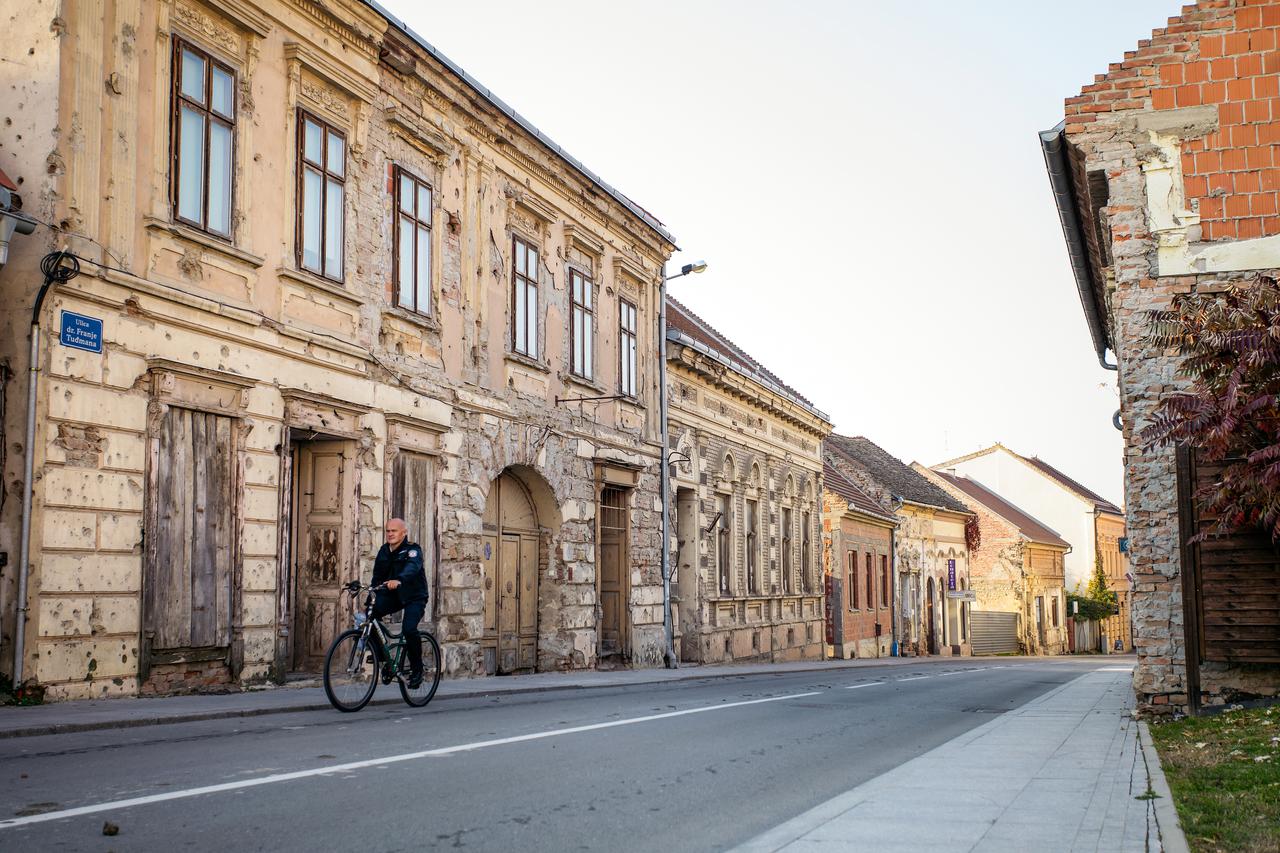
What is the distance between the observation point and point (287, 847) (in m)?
5.11

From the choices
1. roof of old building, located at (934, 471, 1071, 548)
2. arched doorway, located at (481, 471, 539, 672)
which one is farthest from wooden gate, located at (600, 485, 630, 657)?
roof of old building, located at (934, 471, 1071, 548)

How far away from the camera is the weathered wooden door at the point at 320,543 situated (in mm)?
15562

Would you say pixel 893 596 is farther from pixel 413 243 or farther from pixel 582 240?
pixel 413 243

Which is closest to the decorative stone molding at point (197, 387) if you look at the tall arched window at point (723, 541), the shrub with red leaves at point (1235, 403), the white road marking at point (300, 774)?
the white road marking at point (300, 774)

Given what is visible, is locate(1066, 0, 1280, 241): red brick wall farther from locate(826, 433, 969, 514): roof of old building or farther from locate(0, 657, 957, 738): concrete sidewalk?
locate(826, 433, 969, 514): roof of old building

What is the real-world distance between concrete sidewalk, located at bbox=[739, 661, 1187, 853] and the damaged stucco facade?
25.5ft

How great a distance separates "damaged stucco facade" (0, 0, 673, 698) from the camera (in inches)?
456

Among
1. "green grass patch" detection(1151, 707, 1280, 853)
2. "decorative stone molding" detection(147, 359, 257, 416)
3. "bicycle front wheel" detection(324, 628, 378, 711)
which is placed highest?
"decorative stone molding" detection(147, 359, 257, 416)

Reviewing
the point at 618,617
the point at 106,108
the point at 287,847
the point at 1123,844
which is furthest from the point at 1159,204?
the point at 618,617

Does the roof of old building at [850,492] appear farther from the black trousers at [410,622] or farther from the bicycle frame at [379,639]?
the bicycle frame at [379,639]

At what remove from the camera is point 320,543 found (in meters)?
15.8

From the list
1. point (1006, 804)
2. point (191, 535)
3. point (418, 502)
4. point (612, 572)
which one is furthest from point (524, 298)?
point (1006, 804)

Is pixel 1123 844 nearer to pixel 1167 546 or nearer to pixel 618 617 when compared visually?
pixel 1167 546

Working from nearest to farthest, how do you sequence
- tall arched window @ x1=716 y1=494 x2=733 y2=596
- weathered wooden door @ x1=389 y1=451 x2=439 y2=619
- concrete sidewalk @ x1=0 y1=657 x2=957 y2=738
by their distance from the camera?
concrete sidewalk @ x1=0 y1=657 x2=957 y2=738
weathered wooden door @ x1=389 y1=451 x2=439 y2=619
tall arched window @ x1=716 y1=494 x2=733 y2=596
